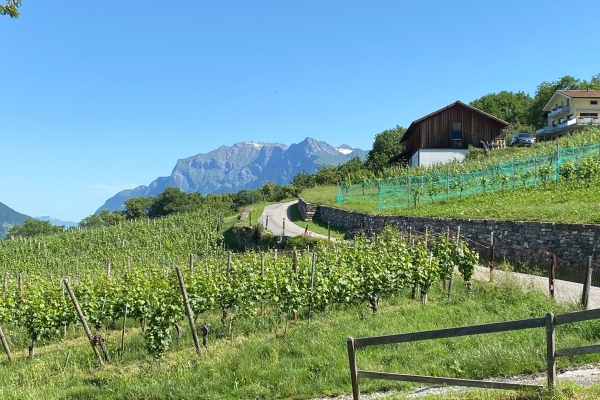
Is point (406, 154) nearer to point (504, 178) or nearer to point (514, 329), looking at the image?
point (504, 178)

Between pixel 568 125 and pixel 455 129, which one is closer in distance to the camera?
pixel 455 129

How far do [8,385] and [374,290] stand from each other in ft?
27.1

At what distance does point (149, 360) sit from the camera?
33.3 feet

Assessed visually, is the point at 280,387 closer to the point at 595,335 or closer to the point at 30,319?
the point at 595,335

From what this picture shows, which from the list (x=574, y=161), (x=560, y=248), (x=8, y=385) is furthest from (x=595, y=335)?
(x=574, y=161)

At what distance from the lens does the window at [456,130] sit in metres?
44.0

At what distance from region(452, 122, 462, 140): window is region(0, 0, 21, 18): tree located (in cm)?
4061

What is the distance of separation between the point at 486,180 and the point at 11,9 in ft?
76.9

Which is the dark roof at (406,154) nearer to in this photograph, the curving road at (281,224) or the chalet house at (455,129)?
the chalet house at (455,129)

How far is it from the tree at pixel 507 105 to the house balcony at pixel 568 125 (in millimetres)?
17347

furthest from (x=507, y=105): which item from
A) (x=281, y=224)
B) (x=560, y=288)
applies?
(x=560, y=288)

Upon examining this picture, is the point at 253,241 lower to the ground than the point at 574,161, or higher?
lower

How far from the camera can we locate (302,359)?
858 centimetres

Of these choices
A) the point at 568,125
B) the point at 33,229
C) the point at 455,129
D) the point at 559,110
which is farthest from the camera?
the point at 33,229
